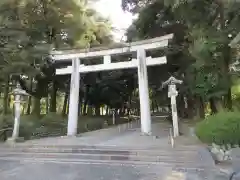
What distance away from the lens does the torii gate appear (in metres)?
14.4

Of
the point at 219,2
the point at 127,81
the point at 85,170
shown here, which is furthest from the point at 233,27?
the point at 127,81

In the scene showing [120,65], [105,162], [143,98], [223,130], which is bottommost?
[105,162]

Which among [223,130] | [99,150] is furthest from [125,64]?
[223,130]

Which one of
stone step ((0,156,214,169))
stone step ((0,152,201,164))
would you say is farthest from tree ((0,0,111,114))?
stone step ((0,156,214,169))

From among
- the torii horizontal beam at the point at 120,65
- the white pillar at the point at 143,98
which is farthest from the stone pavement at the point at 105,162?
the torii horizontal beam at the point at 120,65

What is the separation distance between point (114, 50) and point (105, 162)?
745 centimetres

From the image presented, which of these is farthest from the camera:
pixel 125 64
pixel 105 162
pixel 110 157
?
pixel 125 64

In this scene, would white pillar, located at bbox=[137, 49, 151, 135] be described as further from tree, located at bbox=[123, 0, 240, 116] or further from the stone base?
the stone base

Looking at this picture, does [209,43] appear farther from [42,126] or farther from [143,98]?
[42,126]

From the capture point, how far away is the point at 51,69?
21703 millimetres

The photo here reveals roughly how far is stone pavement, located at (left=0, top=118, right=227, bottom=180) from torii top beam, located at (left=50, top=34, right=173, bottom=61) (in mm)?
5951

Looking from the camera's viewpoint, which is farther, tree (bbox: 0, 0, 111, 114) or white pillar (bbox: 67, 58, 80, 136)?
tree (bbox: 0, 0, 111, 114)

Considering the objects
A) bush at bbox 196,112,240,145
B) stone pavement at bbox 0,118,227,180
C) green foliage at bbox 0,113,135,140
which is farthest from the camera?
green foliage at bbox 0,113,135,140

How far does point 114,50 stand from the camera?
609 inches
